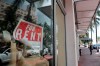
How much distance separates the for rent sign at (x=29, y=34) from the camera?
150 cm

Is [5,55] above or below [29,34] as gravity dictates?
below

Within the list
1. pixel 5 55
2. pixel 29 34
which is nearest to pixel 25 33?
pixel 29 34

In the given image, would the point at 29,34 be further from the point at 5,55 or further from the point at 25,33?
the point at 5,55

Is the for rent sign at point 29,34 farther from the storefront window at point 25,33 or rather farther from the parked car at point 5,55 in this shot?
the parked car at point 5,55

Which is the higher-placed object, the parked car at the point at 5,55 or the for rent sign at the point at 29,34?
the for rent sign at the point at 29,34

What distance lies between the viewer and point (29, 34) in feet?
5.62

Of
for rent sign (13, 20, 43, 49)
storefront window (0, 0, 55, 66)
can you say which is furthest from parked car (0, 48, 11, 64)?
for rent sign (13, 20, 43, 49)

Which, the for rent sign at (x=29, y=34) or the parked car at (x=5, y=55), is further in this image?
the for rent sign at (x=29, y=34)

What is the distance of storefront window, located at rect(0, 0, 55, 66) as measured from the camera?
4.44 ft

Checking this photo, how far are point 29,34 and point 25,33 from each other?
88mm

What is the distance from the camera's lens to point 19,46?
1.52m

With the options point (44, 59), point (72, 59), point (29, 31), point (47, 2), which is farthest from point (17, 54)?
point (72, 59)

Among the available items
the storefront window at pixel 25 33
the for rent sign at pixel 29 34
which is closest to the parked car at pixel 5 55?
the storefront window at pixel 25 33

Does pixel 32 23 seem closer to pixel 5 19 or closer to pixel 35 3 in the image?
pixel 35 3
